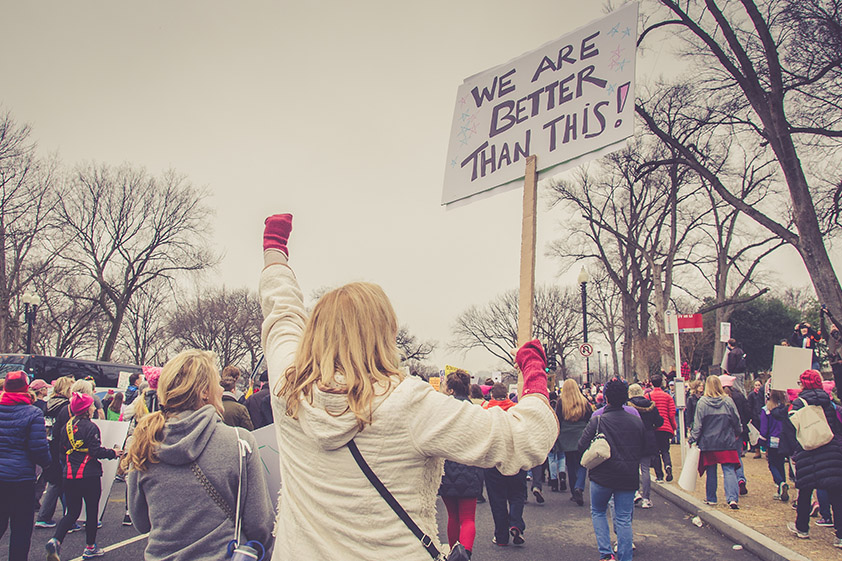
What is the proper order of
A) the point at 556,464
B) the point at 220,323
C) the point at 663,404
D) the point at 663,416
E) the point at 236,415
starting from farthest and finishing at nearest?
the point at 220,323 < the point at 556,464 < the point at 663,404 < the point at 663,416 < the point at 236,415

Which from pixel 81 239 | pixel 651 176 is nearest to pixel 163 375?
pixel 651 176

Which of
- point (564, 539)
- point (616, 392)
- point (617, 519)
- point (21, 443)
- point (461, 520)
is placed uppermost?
point (616, 392)

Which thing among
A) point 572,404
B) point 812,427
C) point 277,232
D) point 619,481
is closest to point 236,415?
point 619,481

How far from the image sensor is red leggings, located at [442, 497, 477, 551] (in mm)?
6000

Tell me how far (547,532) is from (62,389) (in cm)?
626

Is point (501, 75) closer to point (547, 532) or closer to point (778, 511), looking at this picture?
point (547, 532)

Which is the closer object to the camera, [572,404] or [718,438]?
[718,438]

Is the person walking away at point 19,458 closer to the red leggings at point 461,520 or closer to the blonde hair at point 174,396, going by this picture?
the blonde hair at point 174,396

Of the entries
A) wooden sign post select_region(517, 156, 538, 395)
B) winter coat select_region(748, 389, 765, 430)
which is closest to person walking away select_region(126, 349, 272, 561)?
wooden sign post select_region(517, 156, 538, 395)

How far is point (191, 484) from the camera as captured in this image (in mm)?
2750

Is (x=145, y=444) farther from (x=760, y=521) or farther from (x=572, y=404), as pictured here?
(x=572, y=404)

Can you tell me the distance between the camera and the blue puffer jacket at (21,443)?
5.10 meters

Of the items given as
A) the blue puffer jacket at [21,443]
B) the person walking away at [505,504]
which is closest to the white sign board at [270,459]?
the blue puffer jacket at [21,443]

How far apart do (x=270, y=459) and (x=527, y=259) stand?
1.85m
